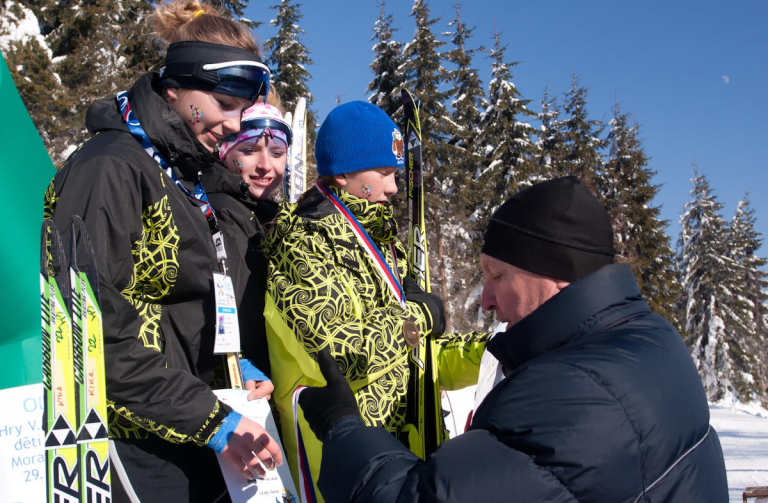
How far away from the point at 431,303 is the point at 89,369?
57.7 inches

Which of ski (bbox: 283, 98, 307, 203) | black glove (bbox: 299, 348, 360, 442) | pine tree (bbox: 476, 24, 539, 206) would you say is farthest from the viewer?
pine tree (bbox: 476, 24, 539, 206)

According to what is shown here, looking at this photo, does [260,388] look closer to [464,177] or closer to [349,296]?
[349,296]

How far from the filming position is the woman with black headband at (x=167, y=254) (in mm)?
1649

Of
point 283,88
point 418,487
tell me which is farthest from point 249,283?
point 283,88

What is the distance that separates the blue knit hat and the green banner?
2054 mm

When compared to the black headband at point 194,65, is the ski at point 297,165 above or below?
above

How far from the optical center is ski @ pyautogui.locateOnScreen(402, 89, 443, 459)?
2.44 metres

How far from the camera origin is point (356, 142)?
255 centimetres

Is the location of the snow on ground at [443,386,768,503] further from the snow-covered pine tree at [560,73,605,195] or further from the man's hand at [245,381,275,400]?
the snow-covered pine tree at [560,73,605,195]

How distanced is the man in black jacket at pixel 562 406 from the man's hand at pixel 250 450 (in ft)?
1.33

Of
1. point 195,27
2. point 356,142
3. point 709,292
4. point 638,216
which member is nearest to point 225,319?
point 356,142

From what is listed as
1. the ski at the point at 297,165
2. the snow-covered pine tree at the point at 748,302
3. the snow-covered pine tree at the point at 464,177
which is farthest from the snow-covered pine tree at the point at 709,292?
the ski at the point at 297,165

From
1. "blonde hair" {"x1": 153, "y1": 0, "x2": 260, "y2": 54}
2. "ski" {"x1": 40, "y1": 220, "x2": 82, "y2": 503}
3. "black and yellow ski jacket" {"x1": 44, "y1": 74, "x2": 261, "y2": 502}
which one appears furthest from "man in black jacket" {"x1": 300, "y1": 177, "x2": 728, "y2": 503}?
"blonde hair" {"x1": 153, "y1": 0, "x2": 260, "y2": 54}

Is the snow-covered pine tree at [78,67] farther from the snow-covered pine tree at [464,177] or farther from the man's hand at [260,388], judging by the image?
the man's hand at [260,388]
